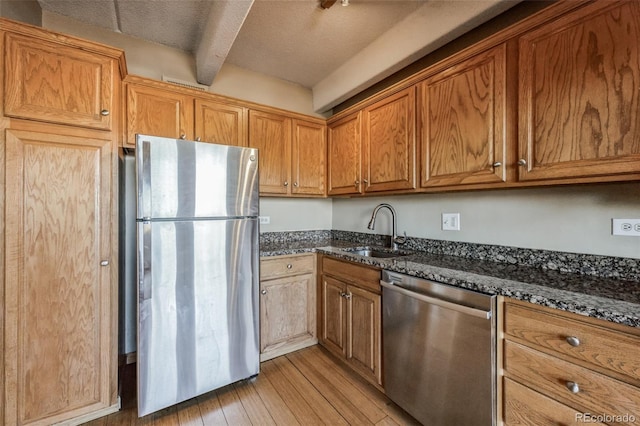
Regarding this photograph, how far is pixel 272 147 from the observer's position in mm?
2471

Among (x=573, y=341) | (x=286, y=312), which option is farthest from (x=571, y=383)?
(x=286, y=312)

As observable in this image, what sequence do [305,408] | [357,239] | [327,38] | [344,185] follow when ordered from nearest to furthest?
[305,408]
[327,38]
[344,185]
[357,239]

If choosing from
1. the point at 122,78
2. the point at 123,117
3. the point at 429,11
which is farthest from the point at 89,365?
the point at 429,11

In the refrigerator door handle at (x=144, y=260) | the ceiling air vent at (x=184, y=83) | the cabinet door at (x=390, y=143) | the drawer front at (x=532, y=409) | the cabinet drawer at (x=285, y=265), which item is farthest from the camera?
the ceiling air vent at (x=184, y=83)

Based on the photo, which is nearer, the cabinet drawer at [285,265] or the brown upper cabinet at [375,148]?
the brown upper cabinet at [375,148]

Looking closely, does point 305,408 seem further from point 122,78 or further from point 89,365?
point 122,78

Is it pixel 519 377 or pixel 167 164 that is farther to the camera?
pixel 167 164

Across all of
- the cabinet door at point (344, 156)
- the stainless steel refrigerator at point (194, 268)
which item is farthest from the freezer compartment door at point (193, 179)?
the cabinet door at point (344, 156)

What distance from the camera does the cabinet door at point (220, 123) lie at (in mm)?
2143

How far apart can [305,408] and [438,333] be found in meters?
0.97

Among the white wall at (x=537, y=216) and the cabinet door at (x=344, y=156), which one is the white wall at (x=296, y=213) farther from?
the white wall at (x=537, y=216)

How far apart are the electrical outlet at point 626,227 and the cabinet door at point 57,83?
2.72 meters

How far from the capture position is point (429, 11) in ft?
5.85

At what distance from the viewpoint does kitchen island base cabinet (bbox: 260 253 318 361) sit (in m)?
2.10
